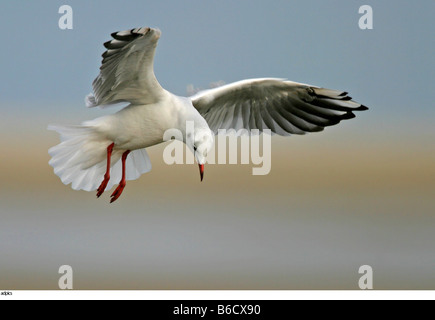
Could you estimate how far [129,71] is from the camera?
12.3ft

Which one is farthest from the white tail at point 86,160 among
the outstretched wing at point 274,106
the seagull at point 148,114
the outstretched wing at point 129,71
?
the outstretched wing at point 274,106

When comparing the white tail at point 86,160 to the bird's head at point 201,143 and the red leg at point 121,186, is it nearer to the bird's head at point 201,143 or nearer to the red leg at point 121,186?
the red leg at point 121,186

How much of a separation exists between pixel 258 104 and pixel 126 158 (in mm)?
887

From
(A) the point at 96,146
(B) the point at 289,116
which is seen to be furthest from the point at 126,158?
(B) the point at 289,116

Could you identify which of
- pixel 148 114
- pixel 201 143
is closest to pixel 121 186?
pixel 148 114

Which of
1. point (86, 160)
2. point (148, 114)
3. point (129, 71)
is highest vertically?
point (129, 71)

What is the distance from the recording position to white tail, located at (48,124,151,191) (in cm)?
416

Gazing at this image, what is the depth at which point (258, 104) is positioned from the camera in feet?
15.2

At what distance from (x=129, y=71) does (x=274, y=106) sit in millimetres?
1200

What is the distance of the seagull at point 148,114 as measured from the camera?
374cm

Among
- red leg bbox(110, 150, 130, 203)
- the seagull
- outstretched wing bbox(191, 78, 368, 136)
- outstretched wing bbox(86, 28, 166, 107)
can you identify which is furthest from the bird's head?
Result: red leg bbox(110, 150, 130, 203)

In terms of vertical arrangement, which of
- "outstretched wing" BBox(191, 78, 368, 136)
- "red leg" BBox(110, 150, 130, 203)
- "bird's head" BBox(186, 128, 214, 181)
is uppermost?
"outstretched wing" BBox(191, 78, 368, 136)

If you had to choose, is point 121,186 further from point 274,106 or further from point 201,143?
point 274,106

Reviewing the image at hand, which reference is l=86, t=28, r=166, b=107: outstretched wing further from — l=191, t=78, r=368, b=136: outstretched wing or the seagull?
l=191, t=78, r=368, b=136: outstretched wing
